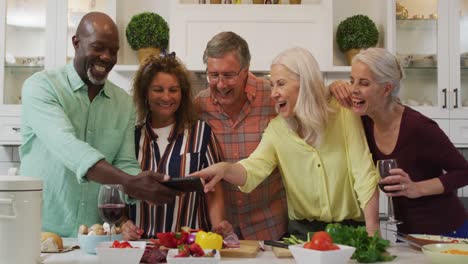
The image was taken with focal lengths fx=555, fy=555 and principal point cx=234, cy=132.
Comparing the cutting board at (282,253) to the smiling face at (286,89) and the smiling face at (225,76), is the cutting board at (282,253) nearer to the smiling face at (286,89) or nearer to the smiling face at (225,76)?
the smiling face at (286,89)

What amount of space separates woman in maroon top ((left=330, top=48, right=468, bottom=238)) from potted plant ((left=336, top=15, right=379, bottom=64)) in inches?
55.0

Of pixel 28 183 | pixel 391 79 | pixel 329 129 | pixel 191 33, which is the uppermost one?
pixel 191 33

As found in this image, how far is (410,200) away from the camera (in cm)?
217

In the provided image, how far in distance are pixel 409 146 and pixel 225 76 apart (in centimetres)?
80

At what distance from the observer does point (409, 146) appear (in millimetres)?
2166

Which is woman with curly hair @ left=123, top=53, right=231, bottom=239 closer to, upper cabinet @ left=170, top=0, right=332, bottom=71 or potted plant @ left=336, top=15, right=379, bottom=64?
upper cabinet @ left=170, top=0, right=332, bottom=71

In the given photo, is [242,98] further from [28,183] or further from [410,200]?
[28,183]

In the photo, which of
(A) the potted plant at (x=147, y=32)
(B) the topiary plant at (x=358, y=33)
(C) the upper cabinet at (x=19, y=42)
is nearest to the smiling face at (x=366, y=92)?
(B) the topiary plant at (x=358, y=33)

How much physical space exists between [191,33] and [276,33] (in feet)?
1.74

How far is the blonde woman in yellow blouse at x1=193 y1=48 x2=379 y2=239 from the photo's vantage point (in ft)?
6.88

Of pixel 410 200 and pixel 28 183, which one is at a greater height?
pixel 28 183

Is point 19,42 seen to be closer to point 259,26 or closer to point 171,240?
point 259,26

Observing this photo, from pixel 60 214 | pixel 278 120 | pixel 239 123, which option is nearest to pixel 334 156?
pixel 278 120

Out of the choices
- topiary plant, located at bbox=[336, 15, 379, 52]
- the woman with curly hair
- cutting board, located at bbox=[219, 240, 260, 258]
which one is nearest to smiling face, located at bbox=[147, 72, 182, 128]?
the woman with curly hair
